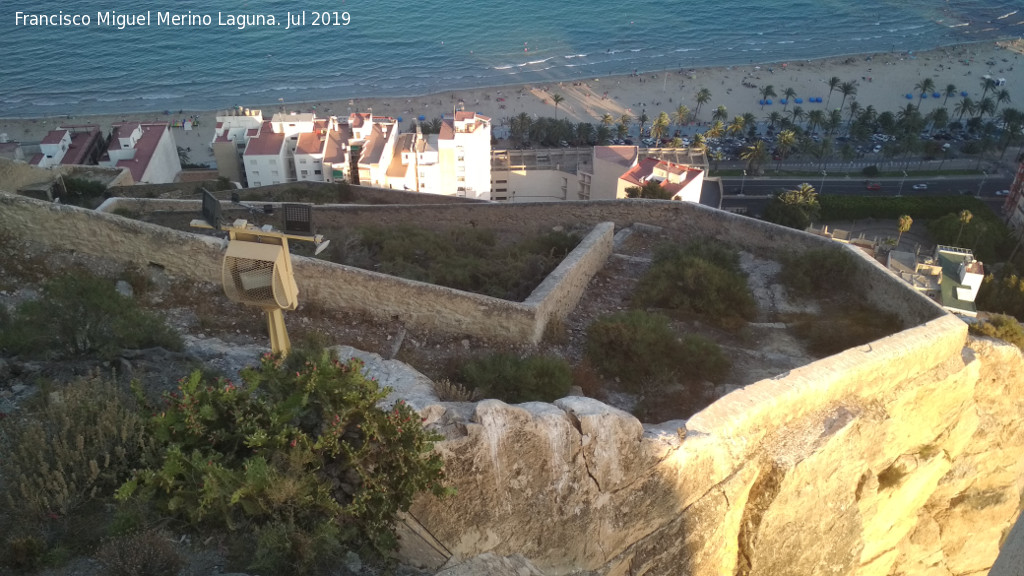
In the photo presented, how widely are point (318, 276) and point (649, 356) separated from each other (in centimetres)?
454

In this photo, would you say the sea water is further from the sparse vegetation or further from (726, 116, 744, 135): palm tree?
the sparse vegetation

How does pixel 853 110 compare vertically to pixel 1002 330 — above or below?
above

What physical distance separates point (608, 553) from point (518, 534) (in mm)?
1015

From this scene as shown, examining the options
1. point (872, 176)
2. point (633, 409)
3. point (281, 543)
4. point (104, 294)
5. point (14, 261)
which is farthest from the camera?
point (872, 176)

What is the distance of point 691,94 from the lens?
4903 cm

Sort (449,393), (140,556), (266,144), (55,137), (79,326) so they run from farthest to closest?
(55,137) → (266,144) → (449,393) → (79,326) → (140,556)

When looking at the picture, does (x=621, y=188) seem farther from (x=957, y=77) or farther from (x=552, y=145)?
(x=957, y=77)

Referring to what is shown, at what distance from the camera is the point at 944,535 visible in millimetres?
10906

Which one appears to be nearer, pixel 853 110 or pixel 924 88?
pixel 853 110

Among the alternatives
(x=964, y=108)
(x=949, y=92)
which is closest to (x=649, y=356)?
(x=964, y=108)

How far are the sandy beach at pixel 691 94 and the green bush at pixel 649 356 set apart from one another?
3392cm

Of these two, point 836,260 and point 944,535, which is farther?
point 836,260

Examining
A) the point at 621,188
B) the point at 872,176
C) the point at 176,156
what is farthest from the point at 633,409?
the point at 872,176

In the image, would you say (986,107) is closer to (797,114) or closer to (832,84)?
(832,84)
